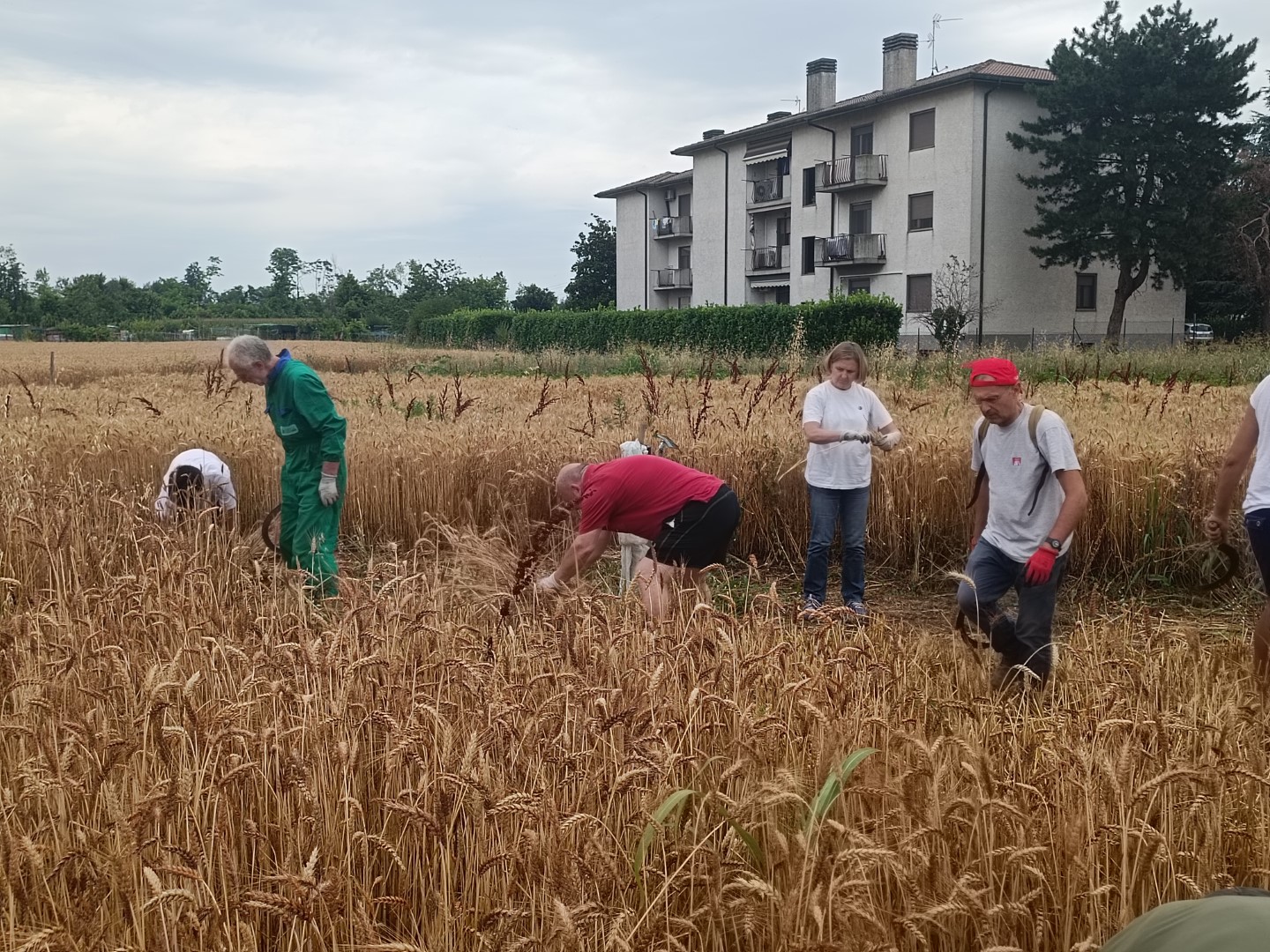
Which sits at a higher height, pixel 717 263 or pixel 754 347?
pixel 717 263

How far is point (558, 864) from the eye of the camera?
8.90ft

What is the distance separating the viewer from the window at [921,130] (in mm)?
41344

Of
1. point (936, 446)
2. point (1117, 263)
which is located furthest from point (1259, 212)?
point (936, 446)

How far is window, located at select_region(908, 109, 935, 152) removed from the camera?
41344 mm

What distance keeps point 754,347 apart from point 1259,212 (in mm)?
17701

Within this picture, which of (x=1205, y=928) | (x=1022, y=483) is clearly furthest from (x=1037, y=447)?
(x=1205, y=928)

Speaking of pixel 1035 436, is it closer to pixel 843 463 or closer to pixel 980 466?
pixel 980 466

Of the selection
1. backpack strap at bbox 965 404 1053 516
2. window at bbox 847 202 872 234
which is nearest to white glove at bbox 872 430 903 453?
backpack strap at bbox 965 404 1053 516

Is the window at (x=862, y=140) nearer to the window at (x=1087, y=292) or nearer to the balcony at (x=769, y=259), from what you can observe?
the balcony at (x=769, y=259)

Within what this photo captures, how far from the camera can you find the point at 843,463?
694 cm

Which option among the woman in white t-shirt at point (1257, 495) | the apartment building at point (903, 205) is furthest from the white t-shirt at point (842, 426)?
the apartment building at point (903, 205)

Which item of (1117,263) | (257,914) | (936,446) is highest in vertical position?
(1117,263)

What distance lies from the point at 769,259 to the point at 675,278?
23.0 ft

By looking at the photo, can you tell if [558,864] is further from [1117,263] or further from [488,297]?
[488,297]
